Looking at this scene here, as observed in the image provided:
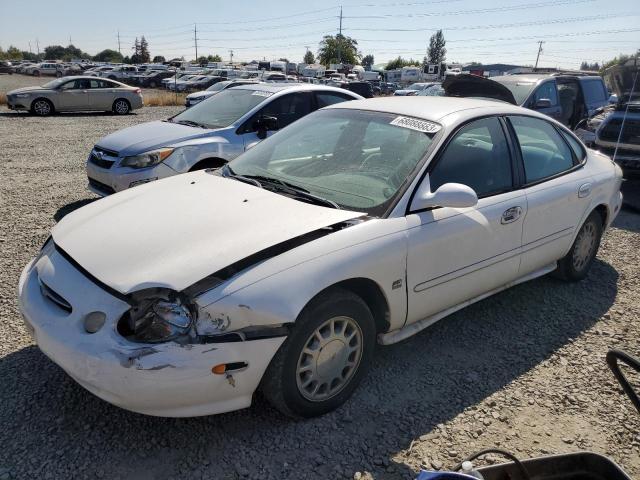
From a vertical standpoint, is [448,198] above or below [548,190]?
above

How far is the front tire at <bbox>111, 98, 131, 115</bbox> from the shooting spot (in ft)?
61.1

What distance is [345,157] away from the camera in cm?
335

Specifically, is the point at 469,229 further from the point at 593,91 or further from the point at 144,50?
the point at 144,50

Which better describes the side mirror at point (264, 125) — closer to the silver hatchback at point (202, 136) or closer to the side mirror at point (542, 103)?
the silver hatchback at point (202, 136)

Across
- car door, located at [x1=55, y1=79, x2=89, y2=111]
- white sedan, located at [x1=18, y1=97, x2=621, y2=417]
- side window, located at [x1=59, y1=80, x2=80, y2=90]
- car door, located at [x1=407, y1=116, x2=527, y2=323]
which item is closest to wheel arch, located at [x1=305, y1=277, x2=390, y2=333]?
white sedan, located at [x1=18, y1=97, x2=621, y2=417]

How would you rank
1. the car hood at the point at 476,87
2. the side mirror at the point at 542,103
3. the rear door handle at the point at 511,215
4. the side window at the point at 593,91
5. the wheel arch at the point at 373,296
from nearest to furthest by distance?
the wheel arch at the point at 373,296 < the rear door handle at the point at 511,215 < the car hood at the point at 476,87 < the side mirror at the point at 542,103 < the side window at the point at 593,91

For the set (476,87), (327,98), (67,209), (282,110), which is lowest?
(67,209)

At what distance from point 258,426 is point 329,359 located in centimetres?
50

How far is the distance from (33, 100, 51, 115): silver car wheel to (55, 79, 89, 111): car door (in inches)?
11.7

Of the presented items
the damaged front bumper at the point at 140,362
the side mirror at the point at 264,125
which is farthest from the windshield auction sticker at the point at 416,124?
the side mirror at the point at 264,125

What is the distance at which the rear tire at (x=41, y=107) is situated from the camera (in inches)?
666

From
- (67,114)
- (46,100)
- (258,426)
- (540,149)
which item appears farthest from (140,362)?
(67,114)

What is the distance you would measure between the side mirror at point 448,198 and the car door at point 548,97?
6.45 m

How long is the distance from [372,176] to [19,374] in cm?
236
